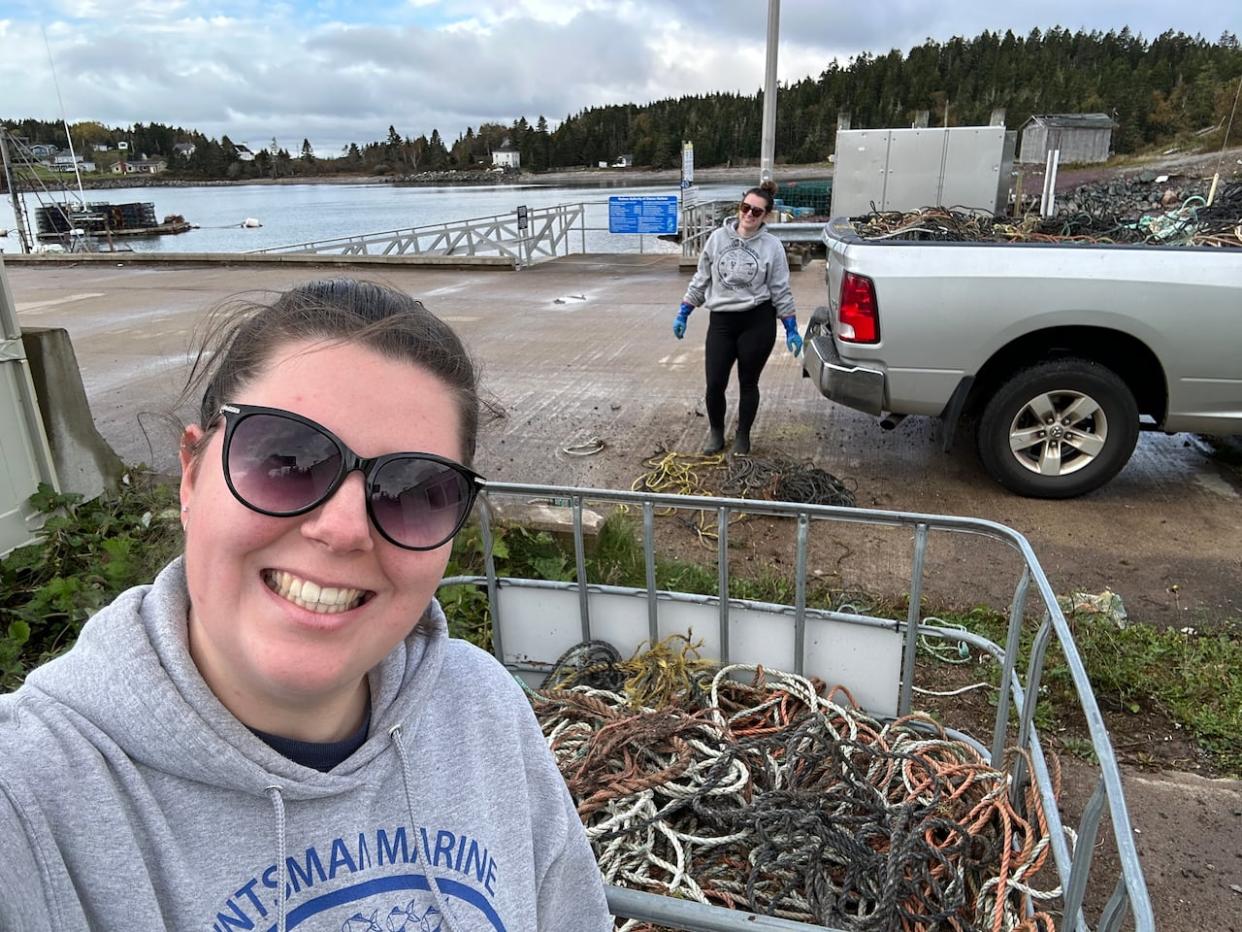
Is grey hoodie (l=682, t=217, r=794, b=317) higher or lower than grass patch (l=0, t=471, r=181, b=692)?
higher

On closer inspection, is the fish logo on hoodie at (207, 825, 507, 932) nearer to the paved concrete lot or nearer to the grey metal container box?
the paved concrete lot

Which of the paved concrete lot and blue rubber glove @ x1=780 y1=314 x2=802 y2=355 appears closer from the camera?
the paved concrete lot

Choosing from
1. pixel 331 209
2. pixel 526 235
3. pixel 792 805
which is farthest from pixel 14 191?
pixel 331 209

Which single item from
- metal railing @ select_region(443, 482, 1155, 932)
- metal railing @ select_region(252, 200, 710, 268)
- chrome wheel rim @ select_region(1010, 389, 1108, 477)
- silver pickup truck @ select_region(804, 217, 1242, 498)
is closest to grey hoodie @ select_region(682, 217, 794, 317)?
silver pickup truck @ select_region(804, 217, 1242, 498)

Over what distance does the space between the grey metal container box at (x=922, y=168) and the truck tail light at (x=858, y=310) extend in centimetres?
737

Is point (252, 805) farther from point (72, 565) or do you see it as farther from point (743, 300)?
point (743, 300)

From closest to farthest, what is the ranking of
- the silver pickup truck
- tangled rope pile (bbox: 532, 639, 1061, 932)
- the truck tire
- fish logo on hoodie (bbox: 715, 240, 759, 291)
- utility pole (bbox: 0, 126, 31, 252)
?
tangled rope pile (bbox: 532, 639, 1061, 932), the silver pickup truck, the truck tire, fish logo on hoodie (bbox: 715, 240, 759, 291), utility pole (bbox: 0, 126, 31, 252)

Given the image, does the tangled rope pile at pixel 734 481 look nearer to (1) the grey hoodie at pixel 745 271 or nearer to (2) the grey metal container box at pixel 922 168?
(1) the grey hoodie at pixel 745 271

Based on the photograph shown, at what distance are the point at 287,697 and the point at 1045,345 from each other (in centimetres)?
502

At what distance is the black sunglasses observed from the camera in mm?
1051

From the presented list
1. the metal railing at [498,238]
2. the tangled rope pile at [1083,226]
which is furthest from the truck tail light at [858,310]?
the metal railing at [498,238]

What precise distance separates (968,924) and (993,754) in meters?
0.63

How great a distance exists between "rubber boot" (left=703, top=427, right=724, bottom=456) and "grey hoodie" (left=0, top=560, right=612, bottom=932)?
485 cm

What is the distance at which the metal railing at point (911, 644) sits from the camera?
1.45 meters
